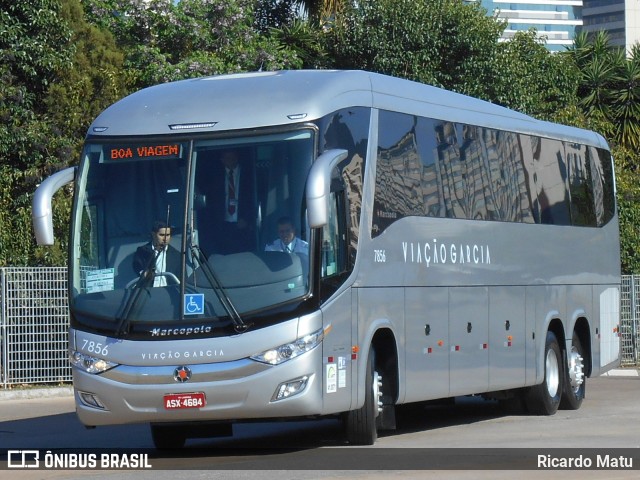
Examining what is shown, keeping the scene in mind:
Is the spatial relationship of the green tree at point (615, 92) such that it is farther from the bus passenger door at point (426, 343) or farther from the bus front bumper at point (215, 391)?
the bus front bumper at point (215, 391)

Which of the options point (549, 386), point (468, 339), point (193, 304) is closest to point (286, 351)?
point (193, 304)

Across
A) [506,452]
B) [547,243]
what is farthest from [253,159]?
[547,243]

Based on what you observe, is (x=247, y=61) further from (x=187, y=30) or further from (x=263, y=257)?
(x=263, y=257)

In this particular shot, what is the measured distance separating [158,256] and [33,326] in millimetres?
10479

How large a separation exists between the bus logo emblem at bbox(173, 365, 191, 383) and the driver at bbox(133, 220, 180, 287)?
785mm

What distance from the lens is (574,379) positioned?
60.9 feet

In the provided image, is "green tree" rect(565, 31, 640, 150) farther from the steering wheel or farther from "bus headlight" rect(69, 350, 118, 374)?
"bus headlight" rect(69, 350, 118, 374)

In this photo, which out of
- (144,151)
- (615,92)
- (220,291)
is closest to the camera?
(220,291)

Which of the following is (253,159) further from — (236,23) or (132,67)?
(236,23)

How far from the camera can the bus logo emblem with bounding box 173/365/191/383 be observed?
11562mm

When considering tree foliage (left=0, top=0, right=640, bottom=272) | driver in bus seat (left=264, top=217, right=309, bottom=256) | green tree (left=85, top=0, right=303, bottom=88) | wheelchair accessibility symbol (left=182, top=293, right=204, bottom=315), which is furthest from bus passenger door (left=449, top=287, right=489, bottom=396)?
green tree (left=85, top=0, right=303, bottom=88)

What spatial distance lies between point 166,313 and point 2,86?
1442 cm

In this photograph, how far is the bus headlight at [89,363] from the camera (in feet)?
38.7

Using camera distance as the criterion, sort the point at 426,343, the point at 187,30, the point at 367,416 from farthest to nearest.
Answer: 1. the point at 187,30
2. the point at 426,343
3. the point at 367,416
